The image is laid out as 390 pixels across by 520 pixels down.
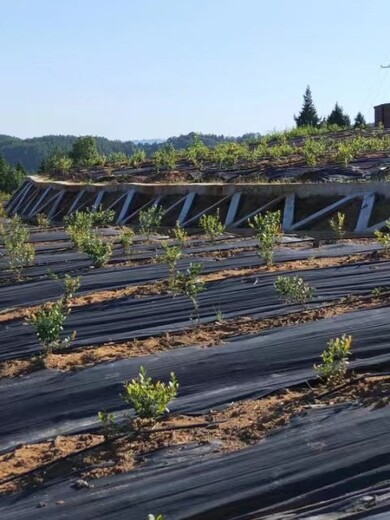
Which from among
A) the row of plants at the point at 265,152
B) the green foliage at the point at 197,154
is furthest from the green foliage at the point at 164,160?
the green foliage at the point at 197,154

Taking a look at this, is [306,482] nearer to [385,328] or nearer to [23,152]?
[385,328]

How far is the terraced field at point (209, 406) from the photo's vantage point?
3111 mm

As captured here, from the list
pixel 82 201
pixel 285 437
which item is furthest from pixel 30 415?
pixel 82 201

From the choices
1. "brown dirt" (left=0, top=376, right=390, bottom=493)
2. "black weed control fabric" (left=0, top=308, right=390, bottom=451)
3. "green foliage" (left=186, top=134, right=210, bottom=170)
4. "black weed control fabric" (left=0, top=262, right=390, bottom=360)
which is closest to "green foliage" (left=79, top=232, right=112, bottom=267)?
"black weed control fabric" (left=0, top=262, right=390, bottom=360)

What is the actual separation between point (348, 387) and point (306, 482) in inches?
40.6

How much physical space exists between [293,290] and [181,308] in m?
1.00

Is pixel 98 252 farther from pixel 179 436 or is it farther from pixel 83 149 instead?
pixel 83 149

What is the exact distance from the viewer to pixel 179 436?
3.74 metres

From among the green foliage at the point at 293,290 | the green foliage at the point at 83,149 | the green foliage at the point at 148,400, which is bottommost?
the green foliage at the point at 148,400

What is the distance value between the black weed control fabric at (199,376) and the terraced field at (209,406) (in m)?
0.01

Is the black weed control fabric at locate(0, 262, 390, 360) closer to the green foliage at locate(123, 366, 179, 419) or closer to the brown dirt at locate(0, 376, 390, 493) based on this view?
the brown dirt at locate(0, 376, 390, 493)

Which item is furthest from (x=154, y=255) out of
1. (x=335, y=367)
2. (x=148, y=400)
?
(x=148, y=400)

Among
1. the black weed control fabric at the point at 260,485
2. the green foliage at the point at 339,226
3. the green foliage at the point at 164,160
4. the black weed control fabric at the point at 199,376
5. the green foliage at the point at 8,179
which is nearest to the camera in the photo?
the black weed control fabric at the point at 260,485

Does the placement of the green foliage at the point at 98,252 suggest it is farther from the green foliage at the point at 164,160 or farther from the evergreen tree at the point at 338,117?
the evergreen tree at the point at 338,117
